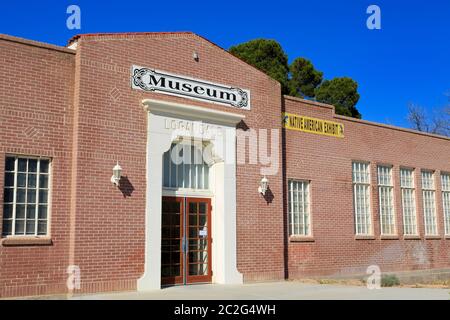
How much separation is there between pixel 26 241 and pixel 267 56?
87.7 ft

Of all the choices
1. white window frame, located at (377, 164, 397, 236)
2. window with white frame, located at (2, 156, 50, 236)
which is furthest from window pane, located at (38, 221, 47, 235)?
white window frame, located at (377, 164, 397, 236)

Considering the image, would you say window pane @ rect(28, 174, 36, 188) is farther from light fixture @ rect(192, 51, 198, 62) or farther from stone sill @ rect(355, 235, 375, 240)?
stone sill @ rect(355, 235, 375, 240)

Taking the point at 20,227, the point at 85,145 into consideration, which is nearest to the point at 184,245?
the point at 85,145

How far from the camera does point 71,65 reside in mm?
12297

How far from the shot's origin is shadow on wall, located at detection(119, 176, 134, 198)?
12438 millimetres

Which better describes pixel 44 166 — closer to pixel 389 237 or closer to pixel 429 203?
pixel 389 237

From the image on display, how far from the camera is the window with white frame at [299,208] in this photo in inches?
648

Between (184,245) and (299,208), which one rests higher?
(299,208)

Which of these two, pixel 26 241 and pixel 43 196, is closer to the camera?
pixel 26 241

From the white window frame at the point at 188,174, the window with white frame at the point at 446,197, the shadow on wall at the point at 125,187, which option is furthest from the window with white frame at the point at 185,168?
the window with white frame at the point at 446,197

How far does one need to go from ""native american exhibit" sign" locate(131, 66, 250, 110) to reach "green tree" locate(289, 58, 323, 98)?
21765 millimetres

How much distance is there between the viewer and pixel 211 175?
14.6m

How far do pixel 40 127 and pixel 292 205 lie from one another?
8.00 meters

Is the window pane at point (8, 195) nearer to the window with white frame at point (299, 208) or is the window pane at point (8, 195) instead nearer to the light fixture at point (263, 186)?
the light fixture at point (263, 186)
